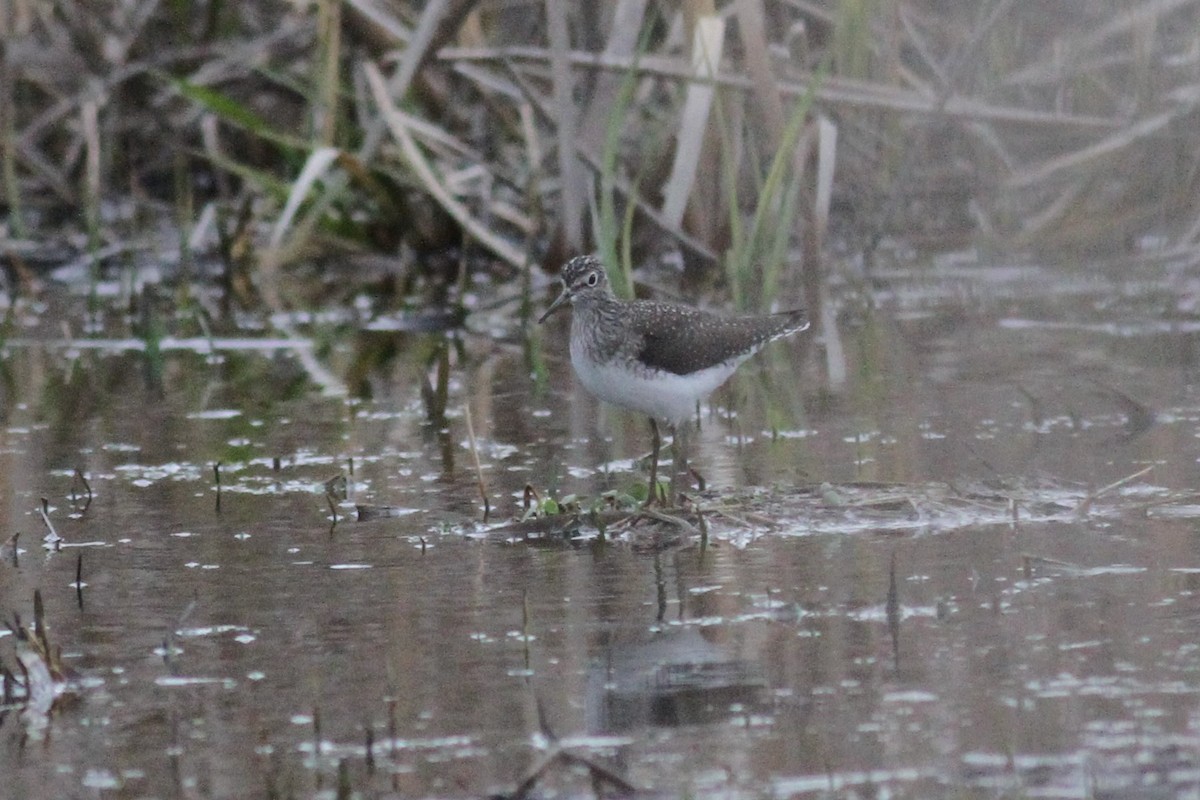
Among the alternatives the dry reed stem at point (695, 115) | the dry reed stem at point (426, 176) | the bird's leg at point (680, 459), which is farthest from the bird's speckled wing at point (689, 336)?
the dry reed stem at point (426, 176)

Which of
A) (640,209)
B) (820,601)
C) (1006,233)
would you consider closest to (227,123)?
(640,209)

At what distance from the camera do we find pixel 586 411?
7852mm

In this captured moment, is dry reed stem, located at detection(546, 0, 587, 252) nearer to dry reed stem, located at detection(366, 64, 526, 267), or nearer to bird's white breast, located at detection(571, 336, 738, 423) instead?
dry reed stem, located at detection(366, 64, 526, 267)

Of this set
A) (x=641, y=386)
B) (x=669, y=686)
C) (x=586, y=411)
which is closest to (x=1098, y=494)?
(x=641, y=386)

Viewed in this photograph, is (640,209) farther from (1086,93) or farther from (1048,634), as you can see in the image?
(1048,634)

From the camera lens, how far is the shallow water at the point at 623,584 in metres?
3.76

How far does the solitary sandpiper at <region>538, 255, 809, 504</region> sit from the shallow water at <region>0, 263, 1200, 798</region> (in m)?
0.32

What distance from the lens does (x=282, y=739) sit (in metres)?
3.92

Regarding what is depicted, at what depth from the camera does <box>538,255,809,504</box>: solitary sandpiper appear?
623 centimetres

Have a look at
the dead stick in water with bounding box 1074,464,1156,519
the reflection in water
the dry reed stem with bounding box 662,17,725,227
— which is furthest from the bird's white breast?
the dry reed stem with bounding box 662,17,725,227

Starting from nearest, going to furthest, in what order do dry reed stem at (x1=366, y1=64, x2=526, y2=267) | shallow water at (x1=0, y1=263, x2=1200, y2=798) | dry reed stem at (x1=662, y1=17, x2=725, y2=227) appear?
1. shallow water at (x1=0, y1=263, x2=1200, y2=798)
2. dry reed stem at (x1=662, y1=17, x2=725, y2=227)
3. dry reed stem at (x1=366, y1=64, x2=526, y2=267)

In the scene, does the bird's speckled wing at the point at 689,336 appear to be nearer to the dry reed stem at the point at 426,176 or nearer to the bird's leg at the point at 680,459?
the bird's leg at the point at 680,459

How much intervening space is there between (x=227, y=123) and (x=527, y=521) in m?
7.91

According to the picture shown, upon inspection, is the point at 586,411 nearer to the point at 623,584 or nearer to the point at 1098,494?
the point at 1098,494
